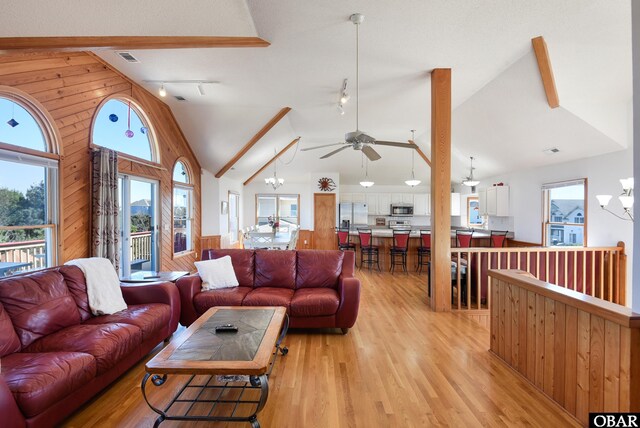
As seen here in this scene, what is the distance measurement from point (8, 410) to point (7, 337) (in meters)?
0.73

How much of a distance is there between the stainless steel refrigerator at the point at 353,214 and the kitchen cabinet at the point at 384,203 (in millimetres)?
547

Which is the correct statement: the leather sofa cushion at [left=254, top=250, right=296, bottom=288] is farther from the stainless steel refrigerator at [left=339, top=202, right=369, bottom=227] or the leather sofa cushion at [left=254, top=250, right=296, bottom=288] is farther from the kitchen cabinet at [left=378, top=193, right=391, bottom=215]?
the kitchen cabinet at [left=378, top=193, right=391, bottom=215]

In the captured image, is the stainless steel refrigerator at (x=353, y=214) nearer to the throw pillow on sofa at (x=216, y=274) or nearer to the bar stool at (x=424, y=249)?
the bar stool at (x=424, y=249)

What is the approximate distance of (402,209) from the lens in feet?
34.0

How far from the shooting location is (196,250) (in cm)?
695

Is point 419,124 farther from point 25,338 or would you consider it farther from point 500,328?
point 25,338

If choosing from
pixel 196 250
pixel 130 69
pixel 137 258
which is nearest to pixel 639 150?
pixel 130 69

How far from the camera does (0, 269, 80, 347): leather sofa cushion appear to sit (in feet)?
6.92

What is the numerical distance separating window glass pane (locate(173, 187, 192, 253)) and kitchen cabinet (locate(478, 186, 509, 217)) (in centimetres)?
724

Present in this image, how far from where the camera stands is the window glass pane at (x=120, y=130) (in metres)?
3.97

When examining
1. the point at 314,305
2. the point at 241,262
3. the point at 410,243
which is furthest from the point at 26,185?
the point at 410,243

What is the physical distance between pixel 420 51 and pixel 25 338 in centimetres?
447

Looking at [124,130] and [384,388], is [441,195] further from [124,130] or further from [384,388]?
[124,130]

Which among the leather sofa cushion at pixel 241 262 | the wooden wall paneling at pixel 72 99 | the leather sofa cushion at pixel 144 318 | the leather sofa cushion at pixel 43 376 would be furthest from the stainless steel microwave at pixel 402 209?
the leather sofa cushion at pixel 43 376
